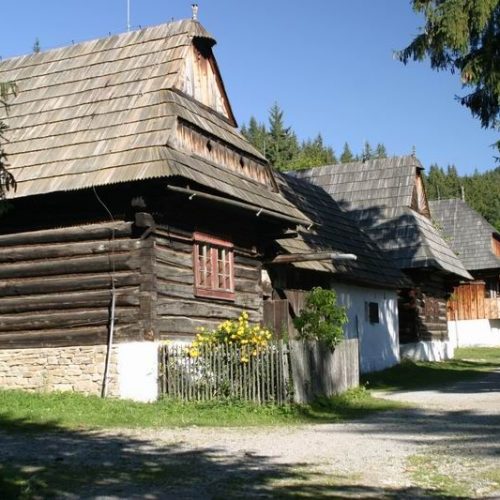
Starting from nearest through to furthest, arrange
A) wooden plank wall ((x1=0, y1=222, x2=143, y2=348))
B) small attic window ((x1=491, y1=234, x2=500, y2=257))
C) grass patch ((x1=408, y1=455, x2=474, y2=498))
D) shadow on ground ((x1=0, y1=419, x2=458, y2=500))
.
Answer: shadow on ground ((x1=0, y1=419, x2=458, y2=500)), grass patch ((x1=408, y1=455, x2=474, y2=498)), wooden plank wall ((x1=0, y1=222, x2=143, y2=348)), small attic window ((x1=491, y1=234, x2=500, y2=257))

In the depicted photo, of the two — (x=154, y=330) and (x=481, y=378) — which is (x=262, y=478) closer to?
(x=154, y=330)

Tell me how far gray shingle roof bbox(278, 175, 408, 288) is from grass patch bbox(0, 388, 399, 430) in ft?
23.9

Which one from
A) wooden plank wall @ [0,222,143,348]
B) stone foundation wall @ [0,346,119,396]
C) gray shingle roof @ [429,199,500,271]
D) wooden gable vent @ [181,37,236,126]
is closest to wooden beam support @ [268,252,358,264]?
wooden gable vent @ [181,37,236,126]

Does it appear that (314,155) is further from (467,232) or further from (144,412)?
(144,412)

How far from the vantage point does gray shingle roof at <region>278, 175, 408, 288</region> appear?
22188 millimetres

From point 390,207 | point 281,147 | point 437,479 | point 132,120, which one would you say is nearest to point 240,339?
point 132,120

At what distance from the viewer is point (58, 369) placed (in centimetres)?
1484

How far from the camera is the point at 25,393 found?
47.9 ft

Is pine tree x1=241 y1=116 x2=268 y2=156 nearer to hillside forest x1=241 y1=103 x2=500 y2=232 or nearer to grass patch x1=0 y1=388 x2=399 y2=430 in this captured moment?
hillside forest x1=241 y1=103 x2=500 y2=232

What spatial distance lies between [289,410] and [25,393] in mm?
4892

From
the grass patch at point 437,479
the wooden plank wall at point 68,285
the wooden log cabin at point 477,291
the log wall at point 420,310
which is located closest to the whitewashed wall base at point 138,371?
the wooden plank wall at point 68,285

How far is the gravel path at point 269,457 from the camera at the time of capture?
7.31m

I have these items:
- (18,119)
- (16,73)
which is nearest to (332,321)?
(18,119)

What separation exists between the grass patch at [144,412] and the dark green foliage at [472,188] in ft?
260
